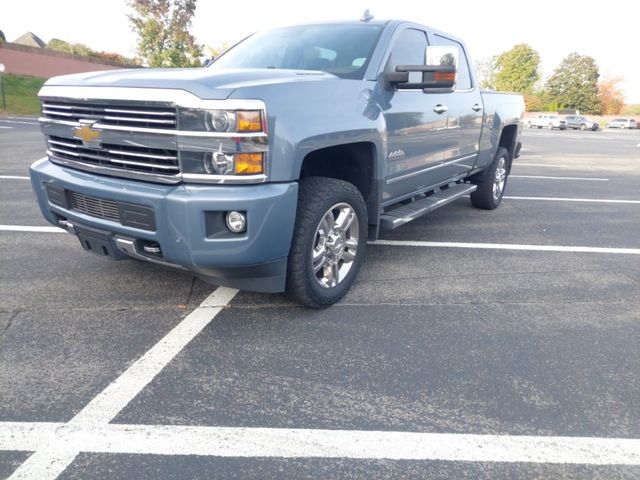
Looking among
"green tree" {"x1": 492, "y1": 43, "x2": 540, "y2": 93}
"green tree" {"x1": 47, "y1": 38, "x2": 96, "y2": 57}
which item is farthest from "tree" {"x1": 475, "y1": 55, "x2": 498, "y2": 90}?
"green tree" {"x1": 47, "y1": 38, "x2": 96, "y2": 57}

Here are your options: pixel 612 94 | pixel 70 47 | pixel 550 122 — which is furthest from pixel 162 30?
pixel 612 94

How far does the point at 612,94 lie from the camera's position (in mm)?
76312

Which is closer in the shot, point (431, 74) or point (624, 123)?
point (431, 74)

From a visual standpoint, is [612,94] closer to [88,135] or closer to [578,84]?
[578,84]

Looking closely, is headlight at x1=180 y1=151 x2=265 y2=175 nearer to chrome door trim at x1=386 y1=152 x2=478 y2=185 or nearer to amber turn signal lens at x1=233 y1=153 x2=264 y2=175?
amber turn signal lens at x1=233 y1=153 x2=264 y2=175

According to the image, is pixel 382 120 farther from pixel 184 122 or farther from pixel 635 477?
pixel 635 477

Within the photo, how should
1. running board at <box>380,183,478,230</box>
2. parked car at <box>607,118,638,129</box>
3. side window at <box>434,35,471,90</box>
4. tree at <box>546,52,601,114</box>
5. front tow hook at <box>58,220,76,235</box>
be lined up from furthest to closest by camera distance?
tree at <box>546,52,601,114</box> → parked car at <box>607,118,638,129</box> → side window at <box>434,35,471,90</box> → running board at <box>380,183,478,230</box> → front tow hook at <box>58,220,76,235</box>

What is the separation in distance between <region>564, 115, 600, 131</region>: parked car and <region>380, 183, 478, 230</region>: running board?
46.2 m

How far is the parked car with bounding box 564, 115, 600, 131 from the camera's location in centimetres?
4534

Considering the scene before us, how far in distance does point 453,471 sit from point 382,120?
241 cm

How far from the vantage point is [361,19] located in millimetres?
A: 4418

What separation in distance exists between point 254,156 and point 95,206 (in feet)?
3.59

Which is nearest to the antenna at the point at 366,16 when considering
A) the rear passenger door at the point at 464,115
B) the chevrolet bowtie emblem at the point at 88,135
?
the rear passenger door at the point at 464,115

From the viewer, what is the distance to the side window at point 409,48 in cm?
411
